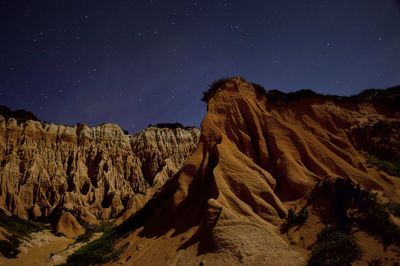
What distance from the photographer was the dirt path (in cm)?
1954

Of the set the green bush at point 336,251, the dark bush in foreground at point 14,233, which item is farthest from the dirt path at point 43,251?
the green bush at point 336,251

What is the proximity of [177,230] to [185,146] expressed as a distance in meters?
60.0

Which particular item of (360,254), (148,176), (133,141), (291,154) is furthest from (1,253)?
(133,141)

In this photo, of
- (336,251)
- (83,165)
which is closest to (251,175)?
(336,251)

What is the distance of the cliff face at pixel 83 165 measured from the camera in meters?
49.5

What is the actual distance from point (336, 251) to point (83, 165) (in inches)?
2305

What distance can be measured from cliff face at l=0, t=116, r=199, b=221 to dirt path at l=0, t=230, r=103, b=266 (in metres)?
12.5

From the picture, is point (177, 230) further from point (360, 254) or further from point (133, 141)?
point (133, 141)

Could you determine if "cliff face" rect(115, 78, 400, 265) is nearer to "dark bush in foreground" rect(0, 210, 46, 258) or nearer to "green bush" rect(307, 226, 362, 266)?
"green bush" rect(307, 226, 362, 266)

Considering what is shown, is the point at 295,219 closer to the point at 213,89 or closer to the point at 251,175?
the point at 251,175

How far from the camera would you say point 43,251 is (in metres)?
25.2

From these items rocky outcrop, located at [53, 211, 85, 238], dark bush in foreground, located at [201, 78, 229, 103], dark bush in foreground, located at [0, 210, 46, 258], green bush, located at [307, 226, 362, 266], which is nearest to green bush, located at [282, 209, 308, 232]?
green bush, located at [307, 226, 362, 266]

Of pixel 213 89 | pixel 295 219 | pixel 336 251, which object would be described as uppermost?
pixel 213 89

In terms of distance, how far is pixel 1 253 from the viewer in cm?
2138
